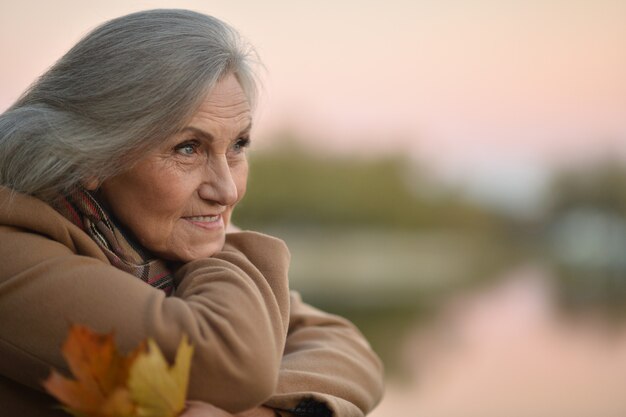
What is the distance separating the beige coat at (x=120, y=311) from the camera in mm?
1704

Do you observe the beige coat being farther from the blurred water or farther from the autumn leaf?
the blurred water

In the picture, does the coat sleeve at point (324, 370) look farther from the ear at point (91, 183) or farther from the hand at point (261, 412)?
the ear at point (91, 183)

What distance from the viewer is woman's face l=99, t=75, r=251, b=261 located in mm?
2074

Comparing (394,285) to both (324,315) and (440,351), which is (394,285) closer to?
(440,351)

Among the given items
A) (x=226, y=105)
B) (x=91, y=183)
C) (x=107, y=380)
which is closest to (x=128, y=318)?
(x=107, y=380)

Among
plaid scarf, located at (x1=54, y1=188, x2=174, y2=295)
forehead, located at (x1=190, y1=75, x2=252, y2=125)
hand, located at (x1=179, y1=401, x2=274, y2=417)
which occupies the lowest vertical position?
hand, located at (x1=179, y1=401, x2=274, y2=417)

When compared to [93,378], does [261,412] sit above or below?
below

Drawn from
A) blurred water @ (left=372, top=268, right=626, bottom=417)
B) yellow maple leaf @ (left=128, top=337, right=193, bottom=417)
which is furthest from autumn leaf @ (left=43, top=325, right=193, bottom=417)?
blurred water @ (left=372, top=268, right=626, bottom=417)

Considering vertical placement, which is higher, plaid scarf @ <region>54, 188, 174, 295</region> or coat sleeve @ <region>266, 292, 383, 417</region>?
plaid scarf @ <region>54, 188, 174, 295</region>

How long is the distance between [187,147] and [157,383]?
800 millimetres

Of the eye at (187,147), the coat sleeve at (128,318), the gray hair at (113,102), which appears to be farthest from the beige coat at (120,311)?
the eye at (187,147)

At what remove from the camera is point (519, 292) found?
19.3m

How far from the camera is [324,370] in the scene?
229 cm

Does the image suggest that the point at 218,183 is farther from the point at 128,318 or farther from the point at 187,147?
the point at 128,318
